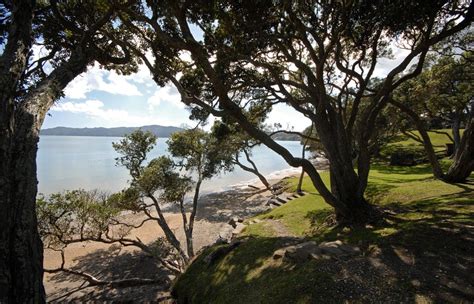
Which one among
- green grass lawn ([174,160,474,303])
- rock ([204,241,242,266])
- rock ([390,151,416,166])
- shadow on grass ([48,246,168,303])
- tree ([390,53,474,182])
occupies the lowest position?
shadow on grass ([48,246,168,303])

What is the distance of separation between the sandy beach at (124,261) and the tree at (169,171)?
206 cm

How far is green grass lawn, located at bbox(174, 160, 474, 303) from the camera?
156 inches

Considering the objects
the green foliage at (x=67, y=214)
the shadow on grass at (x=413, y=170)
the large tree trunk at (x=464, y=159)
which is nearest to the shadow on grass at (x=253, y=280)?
the green foliage at (x=67, y=214)

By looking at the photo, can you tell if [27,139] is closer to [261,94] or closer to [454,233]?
[454,233]

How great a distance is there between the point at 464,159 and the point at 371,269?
34.0ft

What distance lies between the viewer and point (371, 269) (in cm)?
459

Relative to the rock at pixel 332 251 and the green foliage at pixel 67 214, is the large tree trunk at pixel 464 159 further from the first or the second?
the green foliage at pixel 67 214

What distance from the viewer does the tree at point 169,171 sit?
14.1 meters

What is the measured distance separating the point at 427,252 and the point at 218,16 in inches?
339

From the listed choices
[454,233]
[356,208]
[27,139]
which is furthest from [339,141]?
[27,139]

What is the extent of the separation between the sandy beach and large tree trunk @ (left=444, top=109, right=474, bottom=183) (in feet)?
39.2

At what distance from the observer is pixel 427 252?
5.16 meters

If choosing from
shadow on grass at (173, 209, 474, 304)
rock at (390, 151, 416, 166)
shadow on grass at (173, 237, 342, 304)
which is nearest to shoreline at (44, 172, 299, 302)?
shadow on grass at (173, 237, 342, 304)

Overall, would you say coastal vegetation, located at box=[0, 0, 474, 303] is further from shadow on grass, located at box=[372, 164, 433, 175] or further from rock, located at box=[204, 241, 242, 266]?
shadow on grass, located at box=[372, 164, 433, 175]
